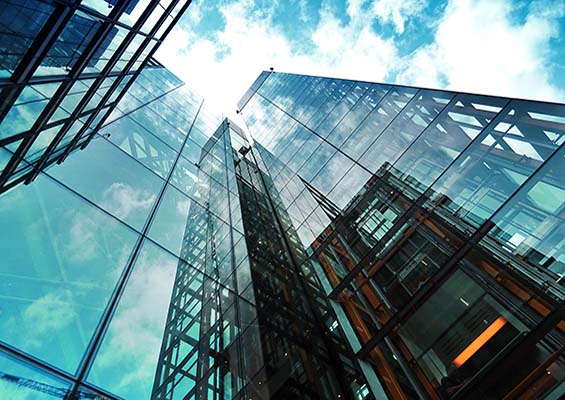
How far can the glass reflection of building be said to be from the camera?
5133 mm

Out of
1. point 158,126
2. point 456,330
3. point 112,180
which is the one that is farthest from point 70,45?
point 456,330

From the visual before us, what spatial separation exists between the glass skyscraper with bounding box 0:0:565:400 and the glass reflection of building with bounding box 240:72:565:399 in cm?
3

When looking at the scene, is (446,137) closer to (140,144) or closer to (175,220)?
(175,220)

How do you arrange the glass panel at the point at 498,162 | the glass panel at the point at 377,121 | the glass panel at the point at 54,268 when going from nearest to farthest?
the glass panel at the point at 54,268 < the glass panel at the point at 498,162 < the glass panel at the point at 377,121

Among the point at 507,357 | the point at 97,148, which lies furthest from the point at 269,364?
the point at 97,148

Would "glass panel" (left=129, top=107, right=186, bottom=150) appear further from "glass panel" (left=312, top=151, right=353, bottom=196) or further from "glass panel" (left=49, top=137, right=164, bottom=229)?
"glass panel" (left=312, top=151, right=353, bottom=196)

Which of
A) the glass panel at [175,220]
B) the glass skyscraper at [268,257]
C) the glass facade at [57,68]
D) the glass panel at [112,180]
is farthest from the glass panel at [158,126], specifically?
the glass panel at [175,220]

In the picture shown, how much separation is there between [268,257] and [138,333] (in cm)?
488

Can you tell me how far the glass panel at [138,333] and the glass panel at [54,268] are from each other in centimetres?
32

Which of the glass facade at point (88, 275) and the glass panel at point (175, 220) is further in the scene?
the glass panel at point (175, 220)

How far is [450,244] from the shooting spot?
671 centimetres

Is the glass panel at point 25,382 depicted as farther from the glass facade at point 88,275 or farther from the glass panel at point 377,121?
the glass panel at point 377,121

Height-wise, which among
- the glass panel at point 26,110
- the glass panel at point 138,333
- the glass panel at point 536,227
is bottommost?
the glass panel at point 138,333

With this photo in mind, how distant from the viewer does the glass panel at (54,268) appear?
389 cm
